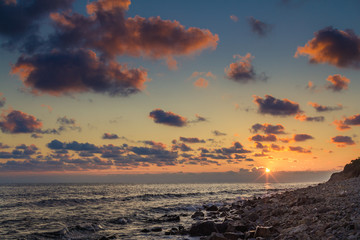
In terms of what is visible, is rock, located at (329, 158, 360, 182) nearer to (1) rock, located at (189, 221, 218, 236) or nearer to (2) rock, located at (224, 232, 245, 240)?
(1) rock, located at (189, 221, 218, 236)

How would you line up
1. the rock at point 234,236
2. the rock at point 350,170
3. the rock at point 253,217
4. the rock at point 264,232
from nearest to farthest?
the rock at point 264,232 < the rock at point 234,236 < the rock at point 253,217 < the rock at point 350,170

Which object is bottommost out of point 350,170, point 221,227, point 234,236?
point 221,227

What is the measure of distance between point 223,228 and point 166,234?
5127mm

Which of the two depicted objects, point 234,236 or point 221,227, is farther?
point 221,227

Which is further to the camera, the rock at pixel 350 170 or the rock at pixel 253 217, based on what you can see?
the rock at pixel 350 170

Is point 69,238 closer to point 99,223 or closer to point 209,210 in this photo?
point 99,223

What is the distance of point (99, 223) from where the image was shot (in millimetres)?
29078

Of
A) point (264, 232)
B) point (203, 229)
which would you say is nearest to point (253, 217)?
point (203, 229)

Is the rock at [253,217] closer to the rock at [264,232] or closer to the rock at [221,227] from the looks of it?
the rock at [221,227]

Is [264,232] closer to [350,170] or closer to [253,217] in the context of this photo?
[253,217]

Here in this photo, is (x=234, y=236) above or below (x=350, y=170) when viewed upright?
below

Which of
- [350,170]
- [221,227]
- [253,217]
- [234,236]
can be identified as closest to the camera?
[234,236]

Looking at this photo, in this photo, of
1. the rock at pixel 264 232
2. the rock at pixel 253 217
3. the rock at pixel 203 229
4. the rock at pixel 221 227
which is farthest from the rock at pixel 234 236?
the rock at pixel 253 217

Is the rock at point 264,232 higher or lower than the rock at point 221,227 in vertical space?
higher
